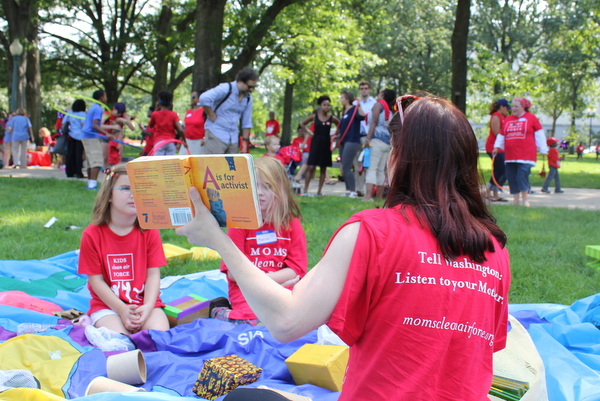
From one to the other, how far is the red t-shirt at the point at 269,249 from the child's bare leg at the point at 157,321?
1.35 ft

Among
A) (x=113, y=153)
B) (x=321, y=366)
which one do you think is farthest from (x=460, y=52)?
(x=321, y=366)

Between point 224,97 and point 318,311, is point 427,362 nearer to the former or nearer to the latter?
point 318,311

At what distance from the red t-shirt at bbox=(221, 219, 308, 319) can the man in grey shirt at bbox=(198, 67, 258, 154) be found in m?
4.25

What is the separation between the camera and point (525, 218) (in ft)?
24.2

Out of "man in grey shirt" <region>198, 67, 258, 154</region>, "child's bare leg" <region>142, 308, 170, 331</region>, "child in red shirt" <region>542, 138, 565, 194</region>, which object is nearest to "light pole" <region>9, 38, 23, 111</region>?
"man in grey shirt" <region>198, 67, 258, 154</region>

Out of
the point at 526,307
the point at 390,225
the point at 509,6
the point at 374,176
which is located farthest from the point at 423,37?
the point at 390,225

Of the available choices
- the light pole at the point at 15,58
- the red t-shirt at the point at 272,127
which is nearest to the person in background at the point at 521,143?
the red t-shirt at the point at 272,127

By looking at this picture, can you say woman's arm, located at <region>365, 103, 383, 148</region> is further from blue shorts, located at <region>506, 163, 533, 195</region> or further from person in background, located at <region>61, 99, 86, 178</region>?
person in background, located at <region>61, 99, 86, 178</region>

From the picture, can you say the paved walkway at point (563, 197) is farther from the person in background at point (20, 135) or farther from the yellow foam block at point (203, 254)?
the person in background at point (20, 135)

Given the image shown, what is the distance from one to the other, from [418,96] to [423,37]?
38.5 meters

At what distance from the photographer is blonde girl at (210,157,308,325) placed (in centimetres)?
340

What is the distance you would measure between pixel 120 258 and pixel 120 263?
0.03 m

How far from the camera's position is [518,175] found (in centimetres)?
876

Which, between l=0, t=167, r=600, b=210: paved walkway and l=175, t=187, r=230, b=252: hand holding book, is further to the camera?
l=0, t=167, r=600, b=210: paved walkway
